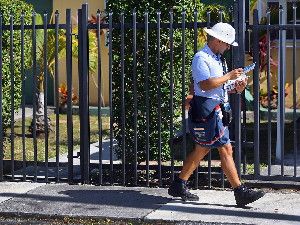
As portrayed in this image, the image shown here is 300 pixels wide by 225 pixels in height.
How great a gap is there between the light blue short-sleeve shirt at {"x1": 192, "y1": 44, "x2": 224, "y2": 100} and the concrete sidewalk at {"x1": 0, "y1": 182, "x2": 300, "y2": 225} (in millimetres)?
1093

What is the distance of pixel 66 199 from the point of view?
8578 mm

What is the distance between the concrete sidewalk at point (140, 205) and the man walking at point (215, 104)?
0.29 m

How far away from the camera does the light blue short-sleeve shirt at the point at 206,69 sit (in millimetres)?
8031

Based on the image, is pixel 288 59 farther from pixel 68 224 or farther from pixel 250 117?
pixel 68 224

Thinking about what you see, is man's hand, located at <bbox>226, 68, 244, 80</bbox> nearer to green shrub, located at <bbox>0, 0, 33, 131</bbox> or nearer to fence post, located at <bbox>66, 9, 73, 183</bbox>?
fence post, located at <bbox>66, 9, 73, 183</bbox>

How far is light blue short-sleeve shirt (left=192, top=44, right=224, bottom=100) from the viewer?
316 inches

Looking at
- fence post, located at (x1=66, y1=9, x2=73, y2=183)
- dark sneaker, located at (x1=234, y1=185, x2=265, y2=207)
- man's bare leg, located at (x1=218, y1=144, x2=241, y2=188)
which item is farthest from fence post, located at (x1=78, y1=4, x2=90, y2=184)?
dark sneaker, located at (x1=234, y1=185, x2=265, y2=207)

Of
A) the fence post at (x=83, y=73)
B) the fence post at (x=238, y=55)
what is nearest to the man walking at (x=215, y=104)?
the fence post at (x=238, y=55)

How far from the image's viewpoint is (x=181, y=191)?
838 cm

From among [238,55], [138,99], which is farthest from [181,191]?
[238,55]

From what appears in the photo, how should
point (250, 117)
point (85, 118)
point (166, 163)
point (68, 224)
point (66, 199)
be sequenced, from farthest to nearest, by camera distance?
1. point (250, 117)
2. point (166, 163)
3. point (85, 118)
4. point (66, 199)
5. point (68, 224)

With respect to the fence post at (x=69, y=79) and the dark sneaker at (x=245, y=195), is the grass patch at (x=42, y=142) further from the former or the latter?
the dark sneaker at (x=245, y=195)

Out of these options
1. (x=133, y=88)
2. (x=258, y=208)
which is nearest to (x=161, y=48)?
(x=133, y=88)

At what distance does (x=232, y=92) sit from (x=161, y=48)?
1.15 m
